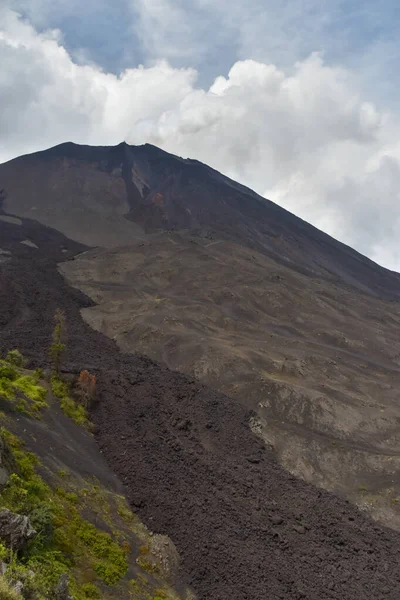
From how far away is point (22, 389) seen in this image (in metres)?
27.0

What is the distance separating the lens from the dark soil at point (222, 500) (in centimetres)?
2042

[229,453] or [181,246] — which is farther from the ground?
[181,246]

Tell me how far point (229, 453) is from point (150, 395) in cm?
796

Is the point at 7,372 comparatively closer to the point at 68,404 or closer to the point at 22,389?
the point at 22,389

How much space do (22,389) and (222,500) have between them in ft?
44.5

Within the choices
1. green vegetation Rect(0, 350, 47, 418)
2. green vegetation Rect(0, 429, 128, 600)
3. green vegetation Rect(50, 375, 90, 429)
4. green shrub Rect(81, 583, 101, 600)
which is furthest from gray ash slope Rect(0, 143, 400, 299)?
green shrub Rect(81, 583, 101, 600)

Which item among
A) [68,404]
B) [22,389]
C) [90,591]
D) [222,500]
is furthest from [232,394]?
[90,591]

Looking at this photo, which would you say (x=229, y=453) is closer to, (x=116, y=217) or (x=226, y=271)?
(x=226, y=271)

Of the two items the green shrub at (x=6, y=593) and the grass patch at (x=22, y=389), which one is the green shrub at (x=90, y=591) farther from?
the grass patch at (x=22, y=389)

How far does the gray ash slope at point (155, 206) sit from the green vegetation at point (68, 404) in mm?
67549

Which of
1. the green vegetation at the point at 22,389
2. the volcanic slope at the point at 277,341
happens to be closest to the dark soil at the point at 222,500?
the volcanic slope at the point at 277,341

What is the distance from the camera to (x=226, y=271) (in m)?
74.8

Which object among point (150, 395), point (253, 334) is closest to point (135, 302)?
point (253, 334)

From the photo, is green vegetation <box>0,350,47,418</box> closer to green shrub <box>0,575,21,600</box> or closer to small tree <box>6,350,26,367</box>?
small tree <box>6,350,26,367</box>
